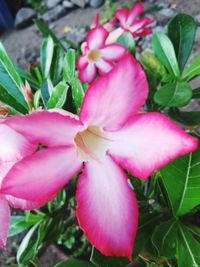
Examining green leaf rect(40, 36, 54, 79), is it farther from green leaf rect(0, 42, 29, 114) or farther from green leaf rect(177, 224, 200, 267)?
green leaf rect(177, 224, 200, 267)

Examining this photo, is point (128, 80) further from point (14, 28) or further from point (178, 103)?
point (14, 28)

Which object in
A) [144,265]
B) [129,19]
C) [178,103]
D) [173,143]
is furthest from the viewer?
[129,19]

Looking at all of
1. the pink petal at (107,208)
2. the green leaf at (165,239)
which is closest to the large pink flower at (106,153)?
the pink petal at (107,208)

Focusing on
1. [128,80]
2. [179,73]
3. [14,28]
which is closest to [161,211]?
[179,73]

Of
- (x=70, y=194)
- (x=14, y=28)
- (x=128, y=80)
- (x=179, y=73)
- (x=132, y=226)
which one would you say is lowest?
(x=14, y=28)

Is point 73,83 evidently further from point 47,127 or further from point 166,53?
point 166,53

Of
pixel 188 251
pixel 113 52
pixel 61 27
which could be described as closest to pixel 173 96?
pixel 113 52

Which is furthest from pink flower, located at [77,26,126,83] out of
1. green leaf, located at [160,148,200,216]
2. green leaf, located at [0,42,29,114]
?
green leaf, located at [160,148,200,216]
